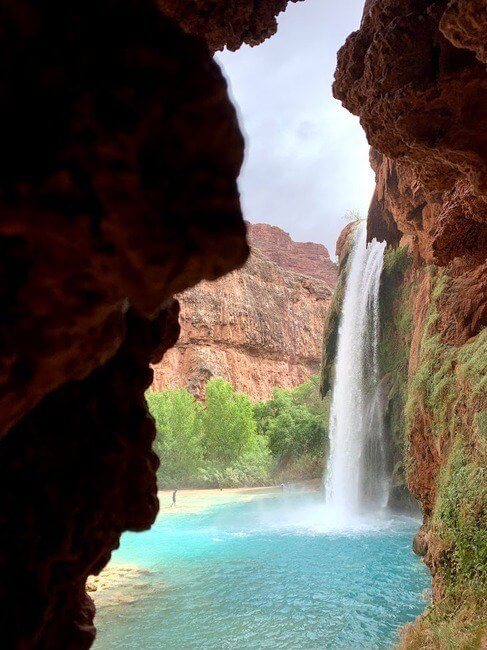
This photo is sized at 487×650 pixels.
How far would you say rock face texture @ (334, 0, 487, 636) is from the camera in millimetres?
5000

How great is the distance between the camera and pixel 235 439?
116 feet

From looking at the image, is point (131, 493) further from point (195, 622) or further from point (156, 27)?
point (195, 622)

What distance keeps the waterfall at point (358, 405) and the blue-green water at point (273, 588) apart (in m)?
2.06

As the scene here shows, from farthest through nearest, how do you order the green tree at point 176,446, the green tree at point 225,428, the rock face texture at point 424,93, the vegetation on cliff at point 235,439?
the green tree at point 225,428 < the green tree at point 176,446 < the vegetation on cliff at point 235,439 < the rock face texture at point 424,93

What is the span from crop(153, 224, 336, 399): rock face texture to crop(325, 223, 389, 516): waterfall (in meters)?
19.5

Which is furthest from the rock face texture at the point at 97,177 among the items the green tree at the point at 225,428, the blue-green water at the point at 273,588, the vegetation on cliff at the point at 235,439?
the green tree at the point at 225,428

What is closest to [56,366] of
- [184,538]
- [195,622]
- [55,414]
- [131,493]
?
[55,414]

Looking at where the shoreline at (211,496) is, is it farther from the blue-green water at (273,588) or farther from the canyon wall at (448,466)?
the canyon wall at (448,466)

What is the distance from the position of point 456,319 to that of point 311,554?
883 centimetres

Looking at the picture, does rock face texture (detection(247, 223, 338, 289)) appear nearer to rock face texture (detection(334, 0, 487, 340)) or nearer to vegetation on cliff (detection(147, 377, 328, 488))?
vegetation on cliff (detection(147, 377, 328, 488))

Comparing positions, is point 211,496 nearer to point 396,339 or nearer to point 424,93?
point 396,339

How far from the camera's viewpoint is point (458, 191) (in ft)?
23.2

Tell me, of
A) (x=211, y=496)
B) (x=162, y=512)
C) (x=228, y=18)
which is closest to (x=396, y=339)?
(x=162, y=512)

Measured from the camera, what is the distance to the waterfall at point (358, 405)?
1916cm
